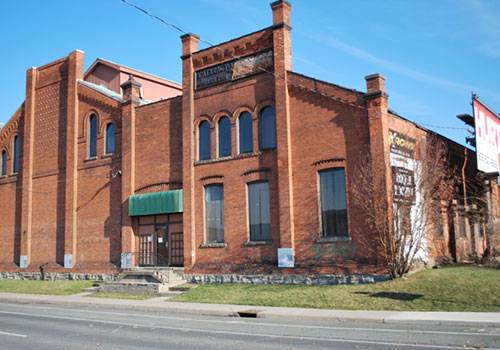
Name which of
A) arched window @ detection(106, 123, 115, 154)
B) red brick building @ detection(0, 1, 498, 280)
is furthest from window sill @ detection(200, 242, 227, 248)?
arched window @ detection(106, 123, 115, 154)

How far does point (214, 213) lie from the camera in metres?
24.7

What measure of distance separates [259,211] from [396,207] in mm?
6437

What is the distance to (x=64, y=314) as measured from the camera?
58.1 feet

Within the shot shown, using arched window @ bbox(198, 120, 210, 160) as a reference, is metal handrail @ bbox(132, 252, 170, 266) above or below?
below

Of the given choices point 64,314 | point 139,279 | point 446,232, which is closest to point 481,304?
point 446,232

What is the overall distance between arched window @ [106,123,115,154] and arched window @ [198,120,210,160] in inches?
264

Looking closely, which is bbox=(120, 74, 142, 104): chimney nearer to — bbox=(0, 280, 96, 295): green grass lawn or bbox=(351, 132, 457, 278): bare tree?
bbox=(0, 280, 96, 295): green grass lawn

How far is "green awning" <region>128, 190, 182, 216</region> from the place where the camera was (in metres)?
25.6

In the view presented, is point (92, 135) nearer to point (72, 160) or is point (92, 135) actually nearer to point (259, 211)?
point (72, 160)

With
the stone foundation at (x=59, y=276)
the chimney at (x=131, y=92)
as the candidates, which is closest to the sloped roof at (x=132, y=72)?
the chimney at (x=131, y=92)

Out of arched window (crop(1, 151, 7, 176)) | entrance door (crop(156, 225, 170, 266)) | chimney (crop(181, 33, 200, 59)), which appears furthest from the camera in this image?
arched window (crop(1, 151, 7, 176))

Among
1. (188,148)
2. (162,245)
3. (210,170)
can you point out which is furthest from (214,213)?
(162,245)

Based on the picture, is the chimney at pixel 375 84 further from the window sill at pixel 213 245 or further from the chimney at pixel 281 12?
the window sill at pixel 213 245

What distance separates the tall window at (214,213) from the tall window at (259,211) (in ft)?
5.78
